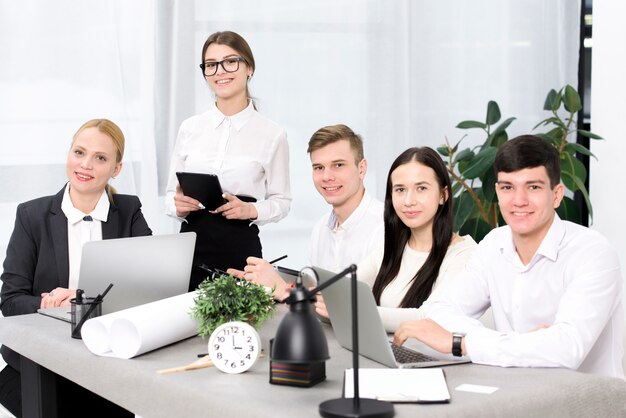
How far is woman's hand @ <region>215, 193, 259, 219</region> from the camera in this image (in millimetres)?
3559

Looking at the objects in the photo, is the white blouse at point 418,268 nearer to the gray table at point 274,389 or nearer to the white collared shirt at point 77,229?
the gray table at point 274,389

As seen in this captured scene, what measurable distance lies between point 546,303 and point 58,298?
1550 mm

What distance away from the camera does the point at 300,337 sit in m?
1.74

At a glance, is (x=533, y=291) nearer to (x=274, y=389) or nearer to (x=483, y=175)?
(x=274, y=389)

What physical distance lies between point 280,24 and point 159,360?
10.6 feet

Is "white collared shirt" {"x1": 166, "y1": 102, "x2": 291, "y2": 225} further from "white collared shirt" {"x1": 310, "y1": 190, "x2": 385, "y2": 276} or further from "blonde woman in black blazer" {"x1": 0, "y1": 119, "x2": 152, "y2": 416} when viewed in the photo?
"blonde woman in black blazer" {"x1": 0, "y1": 119, "x2": 152, "y2": 416}

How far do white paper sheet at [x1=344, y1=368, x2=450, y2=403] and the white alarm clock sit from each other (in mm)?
250

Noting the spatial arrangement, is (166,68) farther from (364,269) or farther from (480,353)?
(480,353)

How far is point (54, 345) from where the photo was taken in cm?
241

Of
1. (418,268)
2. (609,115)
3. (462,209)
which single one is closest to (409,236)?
(418,268)

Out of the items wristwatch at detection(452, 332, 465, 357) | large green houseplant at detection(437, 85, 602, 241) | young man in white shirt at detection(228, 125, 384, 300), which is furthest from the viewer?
large green houseplant at detection(437, 85, 602, 241)

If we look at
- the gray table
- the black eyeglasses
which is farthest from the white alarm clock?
the black eyeglasses

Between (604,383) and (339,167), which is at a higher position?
(339,167)

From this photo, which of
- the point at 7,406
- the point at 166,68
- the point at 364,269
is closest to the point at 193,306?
A: the point at 364,269
